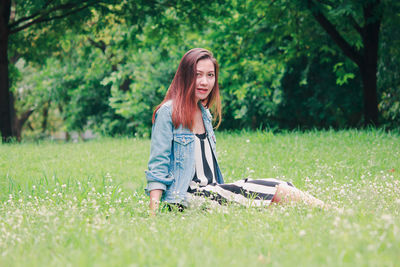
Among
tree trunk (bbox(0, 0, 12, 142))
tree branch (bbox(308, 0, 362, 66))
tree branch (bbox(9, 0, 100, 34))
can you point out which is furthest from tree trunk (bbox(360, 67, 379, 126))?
tree trunk (bbox(0, 0, 12, 142))

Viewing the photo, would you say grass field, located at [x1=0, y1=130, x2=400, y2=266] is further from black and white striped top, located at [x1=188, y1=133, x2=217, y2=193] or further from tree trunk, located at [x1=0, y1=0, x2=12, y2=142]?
tree trunk, located at [x1=0, y1=0, x2=12, y2=142]

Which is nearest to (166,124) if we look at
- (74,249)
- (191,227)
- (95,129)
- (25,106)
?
(191,227)

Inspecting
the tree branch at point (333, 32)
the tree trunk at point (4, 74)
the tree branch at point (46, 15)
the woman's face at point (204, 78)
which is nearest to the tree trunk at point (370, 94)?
the tree branch at point (333, 32)

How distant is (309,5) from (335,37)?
1564mm

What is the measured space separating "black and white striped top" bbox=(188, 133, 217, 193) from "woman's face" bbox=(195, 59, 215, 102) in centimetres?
46

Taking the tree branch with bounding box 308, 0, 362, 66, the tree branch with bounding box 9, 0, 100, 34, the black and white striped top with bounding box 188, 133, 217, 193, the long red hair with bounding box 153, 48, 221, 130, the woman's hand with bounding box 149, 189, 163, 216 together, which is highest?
the tree branch with bounding box 9, 0, 100, 34

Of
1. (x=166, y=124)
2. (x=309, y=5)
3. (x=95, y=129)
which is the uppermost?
(x=309, y=5)

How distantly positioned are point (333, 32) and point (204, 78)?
867cm

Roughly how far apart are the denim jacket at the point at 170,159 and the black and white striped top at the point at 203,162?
9cm

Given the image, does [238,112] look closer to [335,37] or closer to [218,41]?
[218,41]

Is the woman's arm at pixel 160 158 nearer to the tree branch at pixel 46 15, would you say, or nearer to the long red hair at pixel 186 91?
the long red hair at pixel 186 91

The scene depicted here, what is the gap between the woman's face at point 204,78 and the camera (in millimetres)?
4445

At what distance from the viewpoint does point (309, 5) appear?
11.0 meters

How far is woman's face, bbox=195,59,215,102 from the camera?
4445mm
